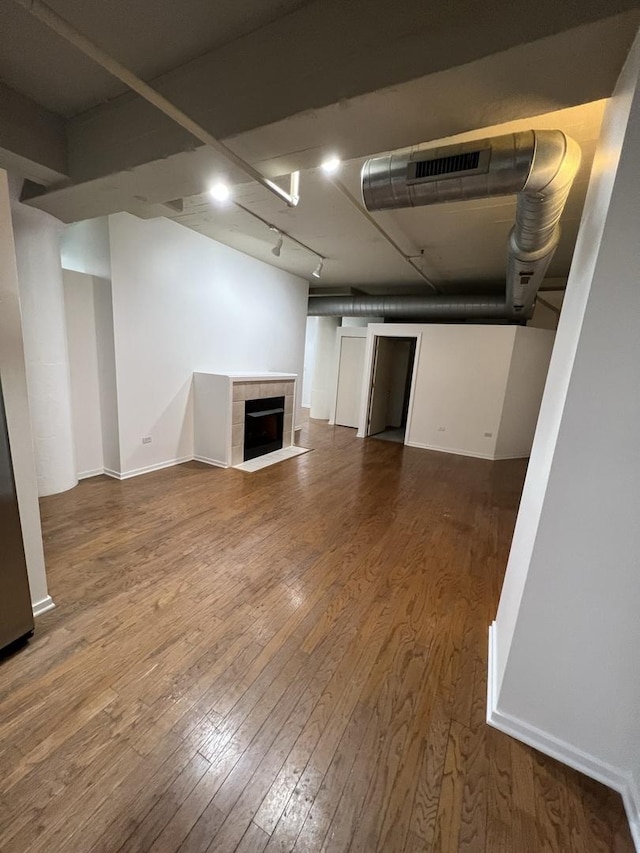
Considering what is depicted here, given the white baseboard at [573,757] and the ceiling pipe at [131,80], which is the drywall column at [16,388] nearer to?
the ceiling pipe at [131,80]

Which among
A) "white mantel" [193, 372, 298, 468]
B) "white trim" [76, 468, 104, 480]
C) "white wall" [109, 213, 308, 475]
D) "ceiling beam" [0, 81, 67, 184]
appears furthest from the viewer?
"white mantel" [193, 372, 298, 468]

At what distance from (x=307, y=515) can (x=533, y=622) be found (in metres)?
2.18

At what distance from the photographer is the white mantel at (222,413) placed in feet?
14.1

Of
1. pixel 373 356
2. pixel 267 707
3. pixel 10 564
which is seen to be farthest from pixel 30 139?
pixel 373 356

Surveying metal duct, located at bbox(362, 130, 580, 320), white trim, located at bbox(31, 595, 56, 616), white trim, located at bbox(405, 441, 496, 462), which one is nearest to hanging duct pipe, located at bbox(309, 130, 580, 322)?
metal duct, located at bbox(362, 130, 580, 320)

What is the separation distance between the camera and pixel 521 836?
1.12m

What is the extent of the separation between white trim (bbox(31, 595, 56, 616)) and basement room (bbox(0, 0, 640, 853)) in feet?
0.08

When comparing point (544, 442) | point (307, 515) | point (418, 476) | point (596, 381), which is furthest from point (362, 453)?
point (596, 381)

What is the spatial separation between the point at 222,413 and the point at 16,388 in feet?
9.01

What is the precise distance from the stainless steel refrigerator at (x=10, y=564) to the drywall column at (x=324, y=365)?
6.60 m

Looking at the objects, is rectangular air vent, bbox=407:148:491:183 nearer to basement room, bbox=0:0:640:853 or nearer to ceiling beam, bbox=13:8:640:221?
basement room, bbox=0:0:640:853

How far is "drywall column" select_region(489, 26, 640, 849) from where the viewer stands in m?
1.07

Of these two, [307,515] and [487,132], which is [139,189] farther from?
[307,515]

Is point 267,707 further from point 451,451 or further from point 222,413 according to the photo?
point 451,451
